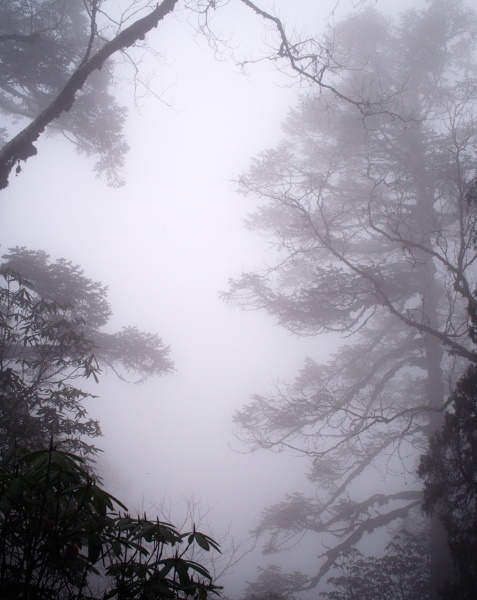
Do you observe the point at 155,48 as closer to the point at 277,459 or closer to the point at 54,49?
the point at 54,49

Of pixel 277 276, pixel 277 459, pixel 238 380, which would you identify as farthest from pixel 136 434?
pixel 277 276

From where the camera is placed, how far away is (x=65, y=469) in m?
1.38

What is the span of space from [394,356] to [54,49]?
1170cm

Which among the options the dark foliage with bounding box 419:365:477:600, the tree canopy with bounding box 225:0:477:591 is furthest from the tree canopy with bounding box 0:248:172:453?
the dark foliage with bounding box 419:365:477:600

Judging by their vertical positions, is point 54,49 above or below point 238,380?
below

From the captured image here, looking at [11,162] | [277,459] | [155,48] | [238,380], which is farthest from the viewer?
[238,380]

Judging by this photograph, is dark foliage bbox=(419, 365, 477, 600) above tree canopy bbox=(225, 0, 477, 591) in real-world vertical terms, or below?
below

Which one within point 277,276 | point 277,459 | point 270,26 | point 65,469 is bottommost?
point 65,469

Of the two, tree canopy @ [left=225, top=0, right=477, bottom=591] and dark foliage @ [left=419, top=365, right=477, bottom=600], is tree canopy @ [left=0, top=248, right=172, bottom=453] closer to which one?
tree canopy @ [left=225, top=0, right=477, bottom=591]

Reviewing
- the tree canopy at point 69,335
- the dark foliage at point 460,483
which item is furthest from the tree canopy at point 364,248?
the tree canopy at point 69,335

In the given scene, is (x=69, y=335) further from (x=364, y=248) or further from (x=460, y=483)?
(x=364, y=248)

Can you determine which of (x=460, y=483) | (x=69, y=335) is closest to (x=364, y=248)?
(x=460, y=483)

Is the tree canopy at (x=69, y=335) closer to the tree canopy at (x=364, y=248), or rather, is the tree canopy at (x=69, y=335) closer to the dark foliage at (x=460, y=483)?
the tree canopy at (x=364, y=248)

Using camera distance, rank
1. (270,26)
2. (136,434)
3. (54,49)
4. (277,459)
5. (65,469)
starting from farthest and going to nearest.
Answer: (136,434)
(277,459)
(54,49)
(270,26)
(65,469)
